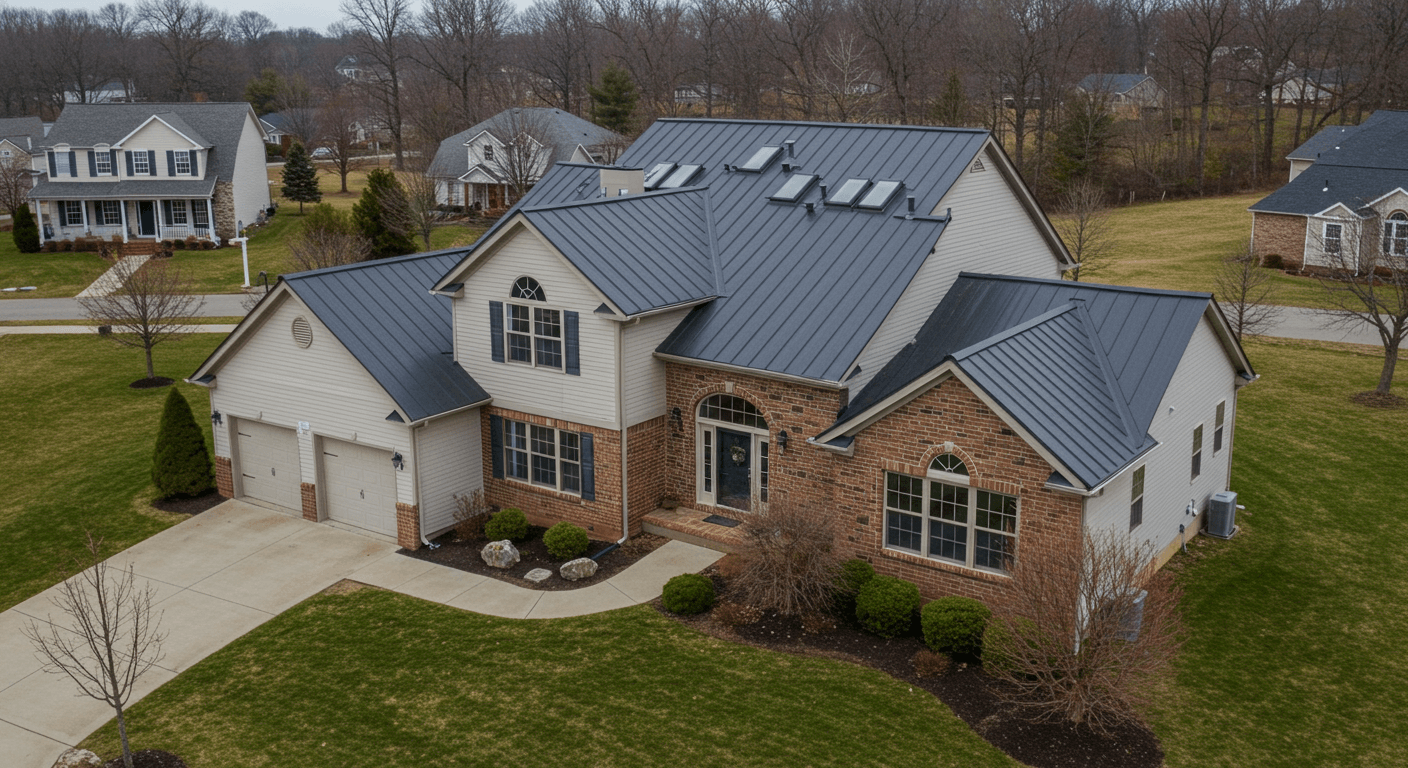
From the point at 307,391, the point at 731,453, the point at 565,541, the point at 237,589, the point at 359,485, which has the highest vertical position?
the point at 307,391

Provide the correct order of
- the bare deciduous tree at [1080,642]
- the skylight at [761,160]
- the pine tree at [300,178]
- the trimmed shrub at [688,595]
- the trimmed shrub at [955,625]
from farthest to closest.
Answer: the pine tree at [300,178], the skylight at [761,160], the trimmed shrub at [688,595], the trimmed shrub at [955,625], the bare deciduous tree at [1080,642]

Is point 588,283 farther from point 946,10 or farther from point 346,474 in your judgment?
point 946,10

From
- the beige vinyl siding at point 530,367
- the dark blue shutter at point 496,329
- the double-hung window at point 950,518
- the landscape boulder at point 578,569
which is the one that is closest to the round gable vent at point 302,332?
the beige vinyl siding at point 530,367

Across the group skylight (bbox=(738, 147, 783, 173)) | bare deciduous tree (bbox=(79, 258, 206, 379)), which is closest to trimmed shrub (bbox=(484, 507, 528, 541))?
skylight (bbox=(738, 147, 783, 173))

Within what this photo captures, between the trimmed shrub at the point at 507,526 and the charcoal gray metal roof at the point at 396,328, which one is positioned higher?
the charcoal gray metal roof at the point at 396,328

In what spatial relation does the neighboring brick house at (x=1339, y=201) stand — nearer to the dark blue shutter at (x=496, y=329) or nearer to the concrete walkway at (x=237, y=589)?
the dark blue shutter at (x=496, y=329)

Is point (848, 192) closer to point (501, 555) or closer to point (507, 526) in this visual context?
point (507, 526)

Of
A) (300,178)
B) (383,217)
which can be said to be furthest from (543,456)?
(300,178)

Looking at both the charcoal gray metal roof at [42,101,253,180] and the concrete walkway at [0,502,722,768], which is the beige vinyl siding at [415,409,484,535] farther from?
the charcoal gray metal roof at [42,101,253,180]
